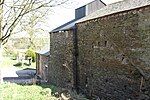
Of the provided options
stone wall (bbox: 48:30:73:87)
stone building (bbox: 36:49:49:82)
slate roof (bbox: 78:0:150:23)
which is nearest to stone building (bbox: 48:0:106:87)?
stone wall (bbox: 48:30:73:87)

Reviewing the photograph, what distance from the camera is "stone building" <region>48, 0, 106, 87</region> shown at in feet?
72.4

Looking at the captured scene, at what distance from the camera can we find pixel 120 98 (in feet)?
49.8

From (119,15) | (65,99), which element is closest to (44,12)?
(119,15)

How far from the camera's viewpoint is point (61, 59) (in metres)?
25.1

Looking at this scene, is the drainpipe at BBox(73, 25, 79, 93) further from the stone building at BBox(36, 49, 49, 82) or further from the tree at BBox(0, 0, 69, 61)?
the stone building at BBox(36, 49, 49, 82)

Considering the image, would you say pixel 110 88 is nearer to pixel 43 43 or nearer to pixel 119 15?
pixel 119 15

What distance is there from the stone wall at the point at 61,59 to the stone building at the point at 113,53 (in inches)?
3.0

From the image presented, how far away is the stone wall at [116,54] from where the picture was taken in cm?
1334

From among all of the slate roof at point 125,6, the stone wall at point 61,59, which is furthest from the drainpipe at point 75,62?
the slate roof at point 125,6

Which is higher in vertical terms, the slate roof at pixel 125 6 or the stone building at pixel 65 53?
the slate roof at pixel 125 6

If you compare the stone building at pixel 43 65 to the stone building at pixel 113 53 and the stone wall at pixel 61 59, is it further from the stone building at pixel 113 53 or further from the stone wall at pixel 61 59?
the stone building at pixel 113 53

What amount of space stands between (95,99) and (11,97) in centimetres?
736

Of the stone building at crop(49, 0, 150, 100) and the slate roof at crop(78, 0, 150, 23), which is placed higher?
the slate roof at crop(78, 0, 150, 23)

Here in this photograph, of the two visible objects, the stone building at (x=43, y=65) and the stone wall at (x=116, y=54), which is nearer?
the stone wall at (x=116, y=54)
